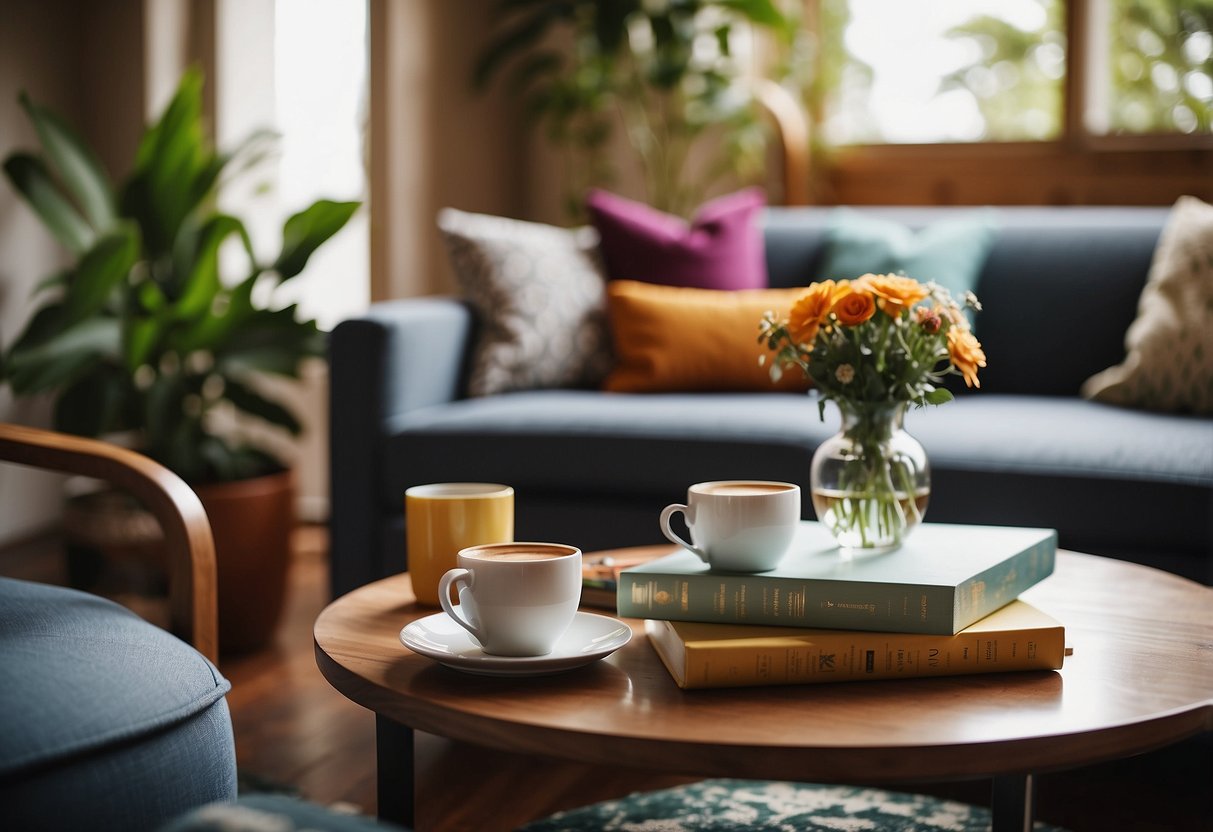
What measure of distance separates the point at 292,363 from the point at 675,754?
2.08m

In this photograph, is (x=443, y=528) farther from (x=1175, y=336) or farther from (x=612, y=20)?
(x=612, y=20)

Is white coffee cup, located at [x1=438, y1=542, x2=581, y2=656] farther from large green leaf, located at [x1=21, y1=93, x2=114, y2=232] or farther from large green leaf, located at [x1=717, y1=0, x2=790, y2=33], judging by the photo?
large green leaf, located at [x1=717, y1=0, x2=790, y2=33]

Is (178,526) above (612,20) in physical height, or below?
below

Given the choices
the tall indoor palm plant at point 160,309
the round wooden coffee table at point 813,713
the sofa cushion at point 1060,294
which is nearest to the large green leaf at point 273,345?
the tall indoor palm plant at point 160,309

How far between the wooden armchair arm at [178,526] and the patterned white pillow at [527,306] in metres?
1.29

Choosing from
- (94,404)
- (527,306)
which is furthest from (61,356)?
(527,306)

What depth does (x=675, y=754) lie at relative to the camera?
933mm

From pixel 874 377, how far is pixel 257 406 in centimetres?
184

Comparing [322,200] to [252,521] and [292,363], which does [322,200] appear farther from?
[252,521]

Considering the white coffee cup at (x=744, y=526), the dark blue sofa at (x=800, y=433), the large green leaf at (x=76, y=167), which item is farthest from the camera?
the large green leaf at (x=76, y=167)

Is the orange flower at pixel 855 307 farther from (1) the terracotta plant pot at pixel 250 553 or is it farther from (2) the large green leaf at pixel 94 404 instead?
(2) the large green leaf at pixel 94 404

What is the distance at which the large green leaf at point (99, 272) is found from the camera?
2621 mm

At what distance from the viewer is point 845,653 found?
1088 mm

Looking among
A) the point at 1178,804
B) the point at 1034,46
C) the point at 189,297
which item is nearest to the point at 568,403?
the point at 189,297
